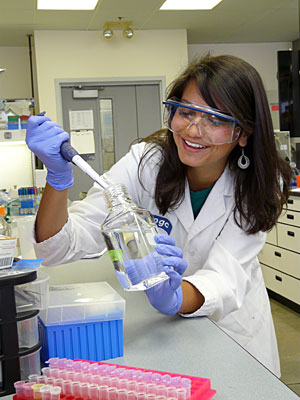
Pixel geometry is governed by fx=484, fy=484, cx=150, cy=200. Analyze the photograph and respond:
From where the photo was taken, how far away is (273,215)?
1.53 metres

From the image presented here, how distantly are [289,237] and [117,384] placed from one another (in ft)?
10.9

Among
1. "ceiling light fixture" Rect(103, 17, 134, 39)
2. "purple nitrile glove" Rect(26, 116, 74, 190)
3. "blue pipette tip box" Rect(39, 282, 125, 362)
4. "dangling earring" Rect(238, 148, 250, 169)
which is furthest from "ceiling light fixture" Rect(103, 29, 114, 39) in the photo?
"blue pipette tip box" Rect(39, 282, 125, 362)

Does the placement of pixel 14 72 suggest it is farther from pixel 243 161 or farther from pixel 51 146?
pixel 51 146

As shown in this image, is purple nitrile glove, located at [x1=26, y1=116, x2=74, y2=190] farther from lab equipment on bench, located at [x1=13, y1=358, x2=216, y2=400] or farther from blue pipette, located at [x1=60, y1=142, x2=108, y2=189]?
lab equipment on bench, located at [x1=13, y1=358, x2=216, y2=400]

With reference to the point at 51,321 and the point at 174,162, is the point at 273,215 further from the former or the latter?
the point at 51,321

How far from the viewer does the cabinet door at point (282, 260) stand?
384 cm

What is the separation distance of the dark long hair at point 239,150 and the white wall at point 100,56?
5286 millimetres

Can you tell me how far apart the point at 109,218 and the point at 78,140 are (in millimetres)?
6057

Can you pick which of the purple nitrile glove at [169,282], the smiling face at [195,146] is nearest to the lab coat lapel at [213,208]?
the smiling face at [195,146]

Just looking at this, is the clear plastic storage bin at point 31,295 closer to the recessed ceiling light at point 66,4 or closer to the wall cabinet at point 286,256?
the wall cabinet at point 286,256

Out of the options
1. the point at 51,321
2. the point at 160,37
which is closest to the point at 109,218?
the point at 51,321

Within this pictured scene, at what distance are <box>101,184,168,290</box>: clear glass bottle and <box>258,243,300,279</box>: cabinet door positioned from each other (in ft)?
9.89

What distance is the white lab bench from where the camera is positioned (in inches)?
34.7

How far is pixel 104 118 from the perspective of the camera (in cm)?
710
